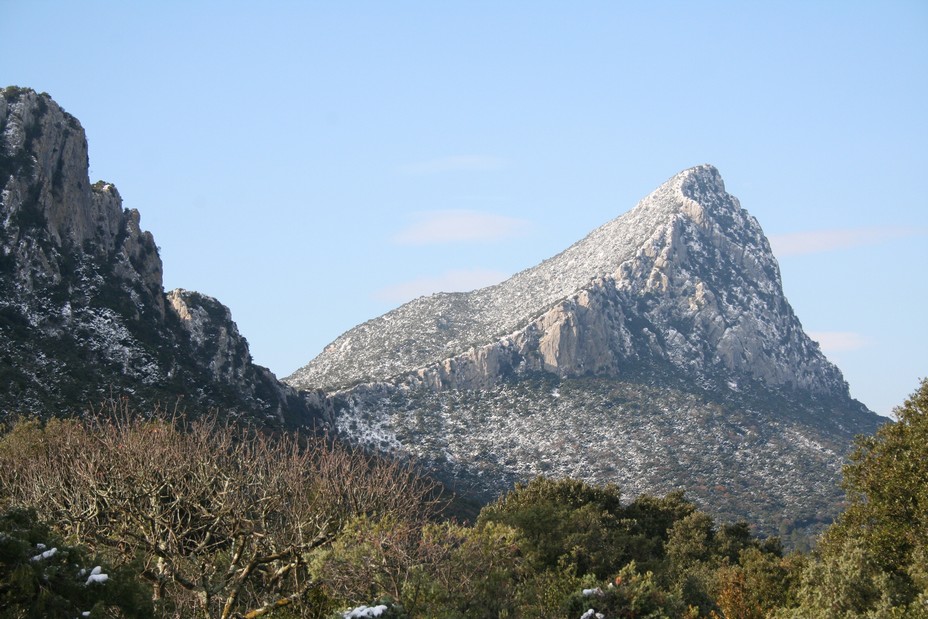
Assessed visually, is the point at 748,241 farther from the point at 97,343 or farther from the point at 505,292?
the point at 97,343

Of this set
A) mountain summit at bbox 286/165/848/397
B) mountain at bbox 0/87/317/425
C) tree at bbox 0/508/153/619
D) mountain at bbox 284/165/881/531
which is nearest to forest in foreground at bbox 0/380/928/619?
tree at bbox 0/508/153/619

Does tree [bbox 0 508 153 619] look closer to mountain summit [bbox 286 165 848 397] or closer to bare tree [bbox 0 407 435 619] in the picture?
bare tree [bbox 0 407 435 619]

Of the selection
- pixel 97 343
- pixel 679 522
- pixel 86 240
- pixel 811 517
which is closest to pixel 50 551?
pixel 679 522

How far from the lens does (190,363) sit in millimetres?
89000

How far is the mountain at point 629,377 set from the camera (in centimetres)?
12550

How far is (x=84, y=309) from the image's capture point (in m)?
78.5

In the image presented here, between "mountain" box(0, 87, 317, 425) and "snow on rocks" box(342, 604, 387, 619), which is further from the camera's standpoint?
"mountain" box(0, 87, 317, 425)

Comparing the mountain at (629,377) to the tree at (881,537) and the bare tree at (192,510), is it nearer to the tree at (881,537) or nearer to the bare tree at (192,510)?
the bare tree at (192,510)

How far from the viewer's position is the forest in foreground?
20.0m

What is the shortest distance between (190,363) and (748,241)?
13263 cm

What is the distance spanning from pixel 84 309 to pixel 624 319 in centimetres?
9718

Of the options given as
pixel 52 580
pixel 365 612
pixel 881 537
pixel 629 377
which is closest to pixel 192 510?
pixel 365 612

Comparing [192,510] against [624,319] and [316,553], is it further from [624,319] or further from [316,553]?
[624,319]

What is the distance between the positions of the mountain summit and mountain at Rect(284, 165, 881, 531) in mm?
355
